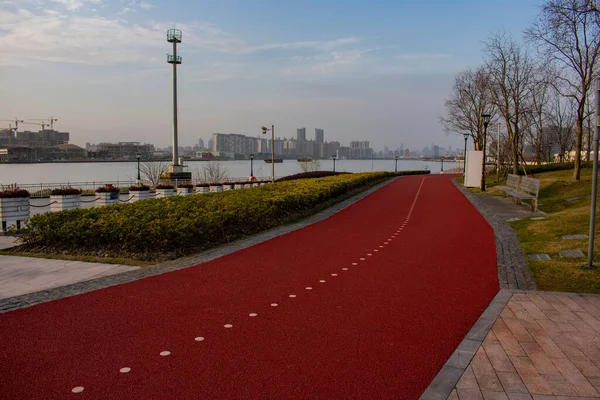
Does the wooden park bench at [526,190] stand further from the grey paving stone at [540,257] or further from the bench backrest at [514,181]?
the grey paving stone at [540,257]

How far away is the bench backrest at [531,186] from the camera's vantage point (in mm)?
15470

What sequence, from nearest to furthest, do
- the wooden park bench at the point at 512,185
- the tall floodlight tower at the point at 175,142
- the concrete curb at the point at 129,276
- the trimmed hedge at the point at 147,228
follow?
the concrete curb at the point at 129,276 < the trimmed hedge at the point at 147,228 < the wooden park bench at the point at 512,185 < the tall floodlight tower at the point at 175,142

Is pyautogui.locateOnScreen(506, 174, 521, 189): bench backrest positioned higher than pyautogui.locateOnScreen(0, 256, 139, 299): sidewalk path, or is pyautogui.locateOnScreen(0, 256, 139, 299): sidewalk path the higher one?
pyautogui.locateOnScreen(506, 174, 521, 189): bench backrest

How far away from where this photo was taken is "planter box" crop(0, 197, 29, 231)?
40.7 ft

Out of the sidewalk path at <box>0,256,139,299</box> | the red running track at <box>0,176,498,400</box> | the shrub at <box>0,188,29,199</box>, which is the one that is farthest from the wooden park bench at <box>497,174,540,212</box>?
the shrub at <box>0,188,29,199</box>

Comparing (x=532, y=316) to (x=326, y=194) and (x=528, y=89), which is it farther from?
(x=528, y=89)

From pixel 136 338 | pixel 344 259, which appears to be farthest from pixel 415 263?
pixel 136 338

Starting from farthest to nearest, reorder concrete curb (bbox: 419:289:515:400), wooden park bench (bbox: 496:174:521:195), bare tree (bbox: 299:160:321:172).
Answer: bare tree (bbox: 299:160:321:172) → wooden park bench (bbox: 496:174:521:195) → concrete curb (bbox: 419:289:515:400)

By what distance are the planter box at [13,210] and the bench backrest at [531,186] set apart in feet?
55.2

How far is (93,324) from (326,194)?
1384cm

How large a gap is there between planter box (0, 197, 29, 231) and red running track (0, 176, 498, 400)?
27.0 ft

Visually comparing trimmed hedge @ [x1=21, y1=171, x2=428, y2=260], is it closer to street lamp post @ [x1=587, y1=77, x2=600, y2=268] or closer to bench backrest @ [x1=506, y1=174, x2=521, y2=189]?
street lamp post @ [x1=587, y1=77, x2=600, y2=268]

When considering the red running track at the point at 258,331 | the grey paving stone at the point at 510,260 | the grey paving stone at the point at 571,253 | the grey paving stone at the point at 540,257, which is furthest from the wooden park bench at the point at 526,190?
the red running track at the point at 258,331

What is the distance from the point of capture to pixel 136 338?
15.0ft
